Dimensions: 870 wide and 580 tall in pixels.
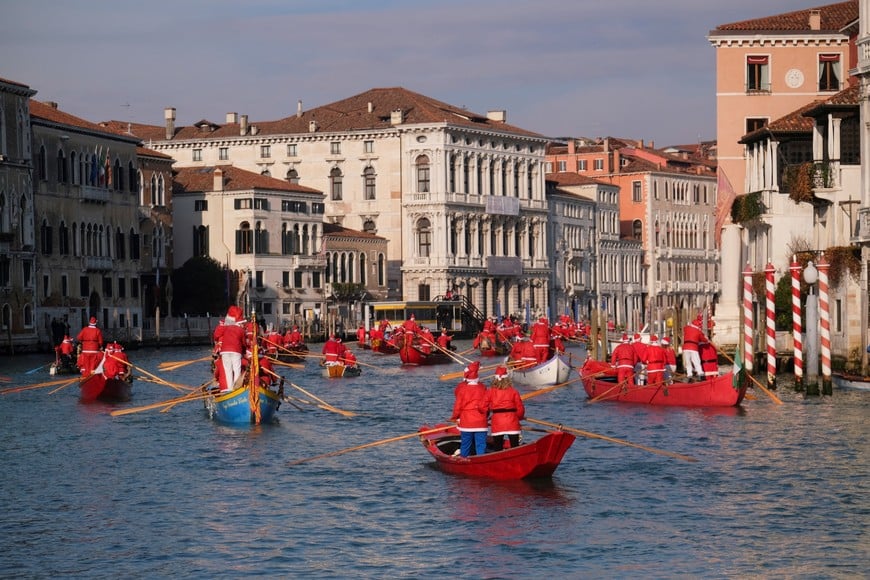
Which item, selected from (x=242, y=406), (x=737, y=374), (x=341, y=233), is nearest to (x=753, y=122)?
(x=737, y=374)

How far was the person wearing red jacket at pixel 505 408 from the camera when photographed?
24.9 m

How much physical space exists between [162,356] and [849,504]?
46.9 meters

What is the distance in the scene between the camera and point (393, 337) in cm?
7319

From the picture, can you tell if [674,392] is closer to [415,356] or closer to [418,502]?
[418,502]

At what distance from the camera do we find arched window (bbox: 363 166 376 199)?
347 ft

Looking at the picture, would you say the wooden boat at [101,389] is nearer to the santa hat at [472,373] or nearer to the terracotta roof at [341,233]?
the santa hat at [472,373]

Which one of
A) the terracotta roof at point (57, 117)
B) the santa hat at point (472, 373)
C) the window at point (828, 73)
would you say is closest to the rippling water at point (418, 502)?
the santa hat at point (472, 373)

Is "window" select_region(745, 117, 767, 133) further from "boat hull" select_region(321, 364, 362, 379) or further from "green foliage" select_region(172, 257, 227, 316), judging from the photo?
"green foliage" select_region(172, 257, 227, 316)

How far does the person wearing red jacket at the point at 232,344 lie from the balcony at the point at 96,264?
47.4 metres

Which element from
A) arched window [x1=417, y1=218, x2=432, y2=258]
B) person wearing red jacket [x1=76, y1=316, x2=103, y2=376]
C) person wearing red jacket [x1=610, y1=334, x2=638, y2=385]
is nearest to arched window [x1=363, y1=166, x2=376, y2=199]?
arched window [x1=417, y1=218, x2=432, y2=258]

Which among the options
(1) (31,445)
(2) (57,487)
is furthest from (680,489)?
(1) (31,445)

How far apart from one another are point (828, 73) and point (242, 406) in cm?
3649

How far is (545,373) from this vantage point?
45.9m

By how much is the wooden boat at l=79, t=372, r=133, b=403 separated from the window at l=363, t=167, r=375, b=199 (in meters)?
63.9
